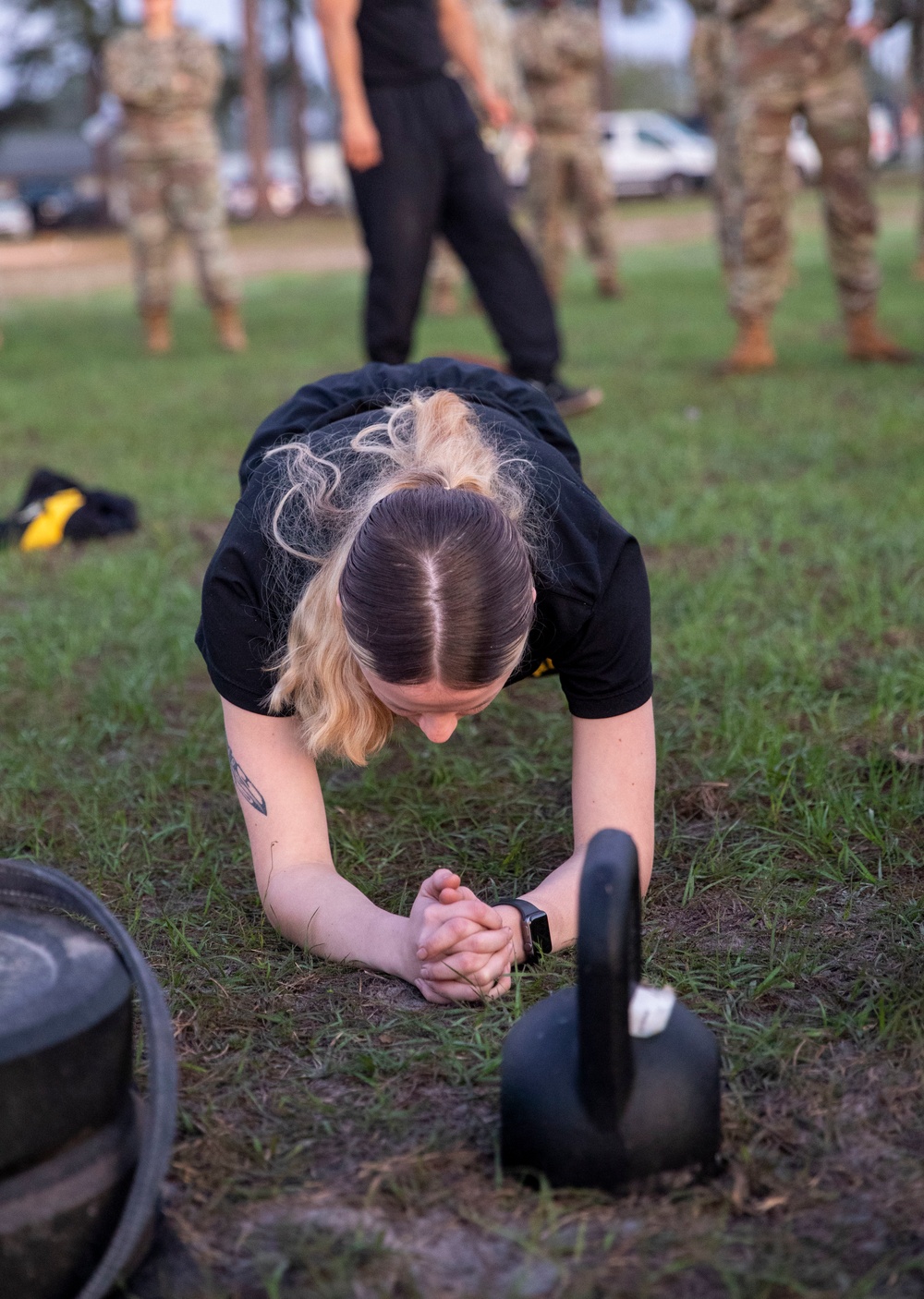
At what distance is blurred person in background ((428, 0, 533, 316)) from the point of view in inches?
406

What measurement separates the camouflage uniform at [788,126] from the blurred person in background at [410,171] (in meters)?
2.05

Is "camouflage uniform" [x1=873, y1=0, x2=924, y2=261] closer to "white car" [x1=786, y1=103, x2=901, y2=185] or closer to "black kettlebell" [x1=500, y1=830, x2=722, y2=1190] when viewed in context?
"white car" [x1=786, y1=103, x2=901, y2=185]

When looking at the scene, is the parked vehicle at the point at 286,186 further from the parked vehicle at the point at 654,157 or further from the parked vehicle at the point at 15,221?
the parked vehicle at the point at 654,157

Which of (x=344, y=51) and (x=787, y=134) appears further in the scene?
(x=787, y=134)

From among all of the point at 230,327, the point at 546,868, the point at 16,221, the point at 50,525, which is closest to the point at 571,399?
the point at 50,525

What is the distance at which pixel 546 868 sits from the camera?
8.28 feet

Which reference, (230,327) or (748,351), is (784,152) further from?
(230,327)

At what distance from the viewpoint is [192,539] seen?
15.6 feet

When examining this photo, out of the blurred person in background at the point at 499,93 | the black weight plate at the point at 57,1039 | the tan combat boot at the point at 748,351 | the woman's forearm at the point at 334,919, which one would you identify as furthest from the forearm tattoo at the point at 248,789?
the blurred person in background at the point at 499,93

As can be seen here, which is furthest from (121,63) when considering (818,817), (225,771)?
(818,817)

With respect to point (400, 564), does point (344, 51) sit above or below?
above

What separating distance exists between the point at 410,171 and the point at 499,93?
19.3 feet

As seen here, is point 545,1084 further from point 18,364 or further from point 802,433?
point 18,364

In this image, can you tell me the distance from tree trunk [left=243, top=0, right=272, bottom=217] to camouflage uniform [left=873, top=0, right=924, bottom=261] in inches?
1012
